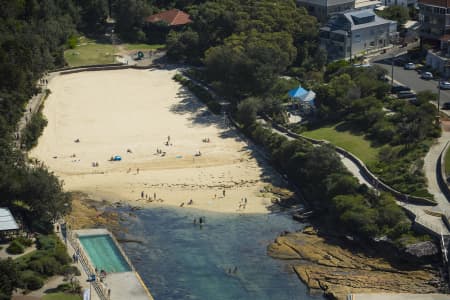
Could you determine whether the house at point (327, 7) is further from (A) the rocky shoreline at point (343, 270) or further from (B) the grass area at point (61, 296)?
(B) the grass area at point (61, 296)

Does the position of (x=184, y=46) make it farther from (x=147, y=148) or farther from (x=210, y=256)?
(x=210, y=256)

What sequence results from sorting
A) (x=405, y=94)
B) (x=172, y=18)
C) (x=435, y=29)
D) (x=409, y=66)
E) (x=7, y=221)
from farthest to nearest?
→ (x=172, y=18)
(x=435, y=29)
(x=409, y=66)
(x=405, y=94)
(x=7, y=221)

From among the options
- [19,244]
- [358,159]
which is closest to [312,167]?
[358,159]

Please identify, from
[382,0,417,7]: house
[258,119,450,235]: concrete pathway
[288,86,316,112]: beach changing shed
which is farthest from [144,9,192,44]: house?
[258,119,450,235]: concrete pathway

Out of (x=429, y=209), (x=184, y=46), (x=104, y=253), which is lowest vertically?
(x=104, y=253)

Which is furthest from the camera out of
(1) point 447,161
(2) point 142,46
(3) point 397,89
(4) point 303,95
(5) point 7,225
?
(2) point 142,46

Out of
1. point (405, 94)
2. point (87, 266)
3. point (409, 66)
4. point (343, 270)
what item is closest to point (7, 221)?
point (87, 266)
